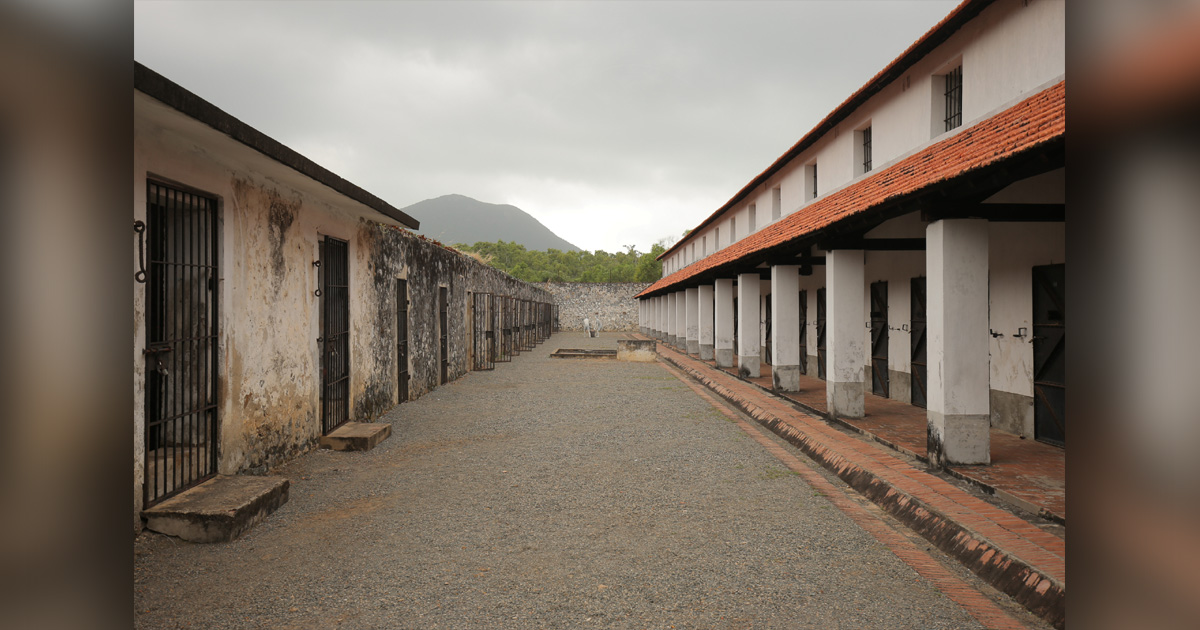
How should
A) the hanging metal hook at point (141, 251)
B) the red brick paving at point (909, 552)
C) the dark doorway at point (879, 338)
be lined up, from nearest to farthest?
the red brick paving at point (909, 552) < the hanging metal hook at point (141, 251) < the dark doorway at point (879, 338)

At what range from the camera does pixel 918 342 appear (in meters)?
9.67

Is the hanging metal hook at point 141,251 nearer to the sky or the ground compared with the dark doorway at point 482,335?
nearer to the sky

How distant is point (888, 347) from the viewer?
10.7 meters

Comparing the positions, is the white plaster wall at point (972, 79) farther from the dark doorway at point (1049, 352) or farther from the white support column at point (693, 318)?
the white support column at point (693, 318)

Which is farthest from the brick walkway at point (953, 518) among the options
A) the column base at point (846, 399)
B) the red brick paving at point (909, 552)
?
the column base at point (846, 399)

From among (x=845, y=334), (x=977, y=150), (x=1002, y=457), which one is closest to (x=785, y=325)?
(x=845, y=334)

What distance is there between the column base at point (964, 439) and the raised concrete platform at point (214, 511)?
585 cm

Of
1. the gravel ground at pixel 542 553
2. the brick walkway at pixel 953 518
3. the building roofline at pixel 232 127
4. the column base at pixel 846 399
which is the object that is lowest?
the gravel ground at pixel 542 553

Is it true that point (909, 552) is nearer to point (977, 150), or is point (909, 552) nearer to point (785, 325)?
point (977, 150)

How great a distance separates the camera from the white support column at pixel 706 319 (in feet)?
63.1

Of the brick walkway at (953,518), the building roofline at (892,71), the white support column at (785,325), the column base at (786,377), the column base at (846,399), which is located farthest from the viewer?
the column base at (786,377)

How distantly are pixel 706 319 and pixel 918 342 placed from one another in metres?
10.1
